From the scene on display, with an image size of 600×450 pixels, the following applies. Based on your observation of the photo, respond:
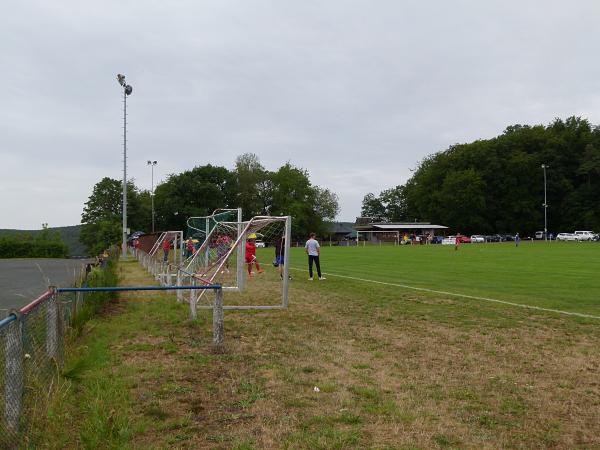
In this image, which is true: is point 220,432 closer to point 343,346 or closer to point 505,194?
point 343,346

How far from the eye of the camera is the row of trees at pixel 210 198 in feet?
306

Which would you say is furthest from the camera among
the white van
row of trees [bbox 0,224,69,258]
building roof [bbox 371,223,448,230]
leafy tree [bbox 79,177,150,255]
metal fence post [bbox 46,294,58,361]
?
building roof [bbox 371,223,448,230]

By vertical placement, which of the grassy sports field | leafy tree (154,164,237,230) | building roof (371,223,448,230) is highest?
leafy tree (154,164,237,230)

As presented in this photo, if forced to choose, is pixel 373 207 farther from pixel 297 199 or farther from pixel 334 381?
pixel 334 381

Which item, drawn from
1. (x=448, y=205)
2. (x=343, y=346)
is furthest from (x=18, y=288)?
(x=448, y=205)

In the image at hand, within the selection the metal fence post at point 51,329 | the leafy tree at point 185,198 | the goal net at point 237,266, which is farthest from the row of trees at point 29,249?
the metal fence post at point 51,329

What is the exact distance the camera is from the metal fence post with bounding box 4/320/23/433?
4.23m

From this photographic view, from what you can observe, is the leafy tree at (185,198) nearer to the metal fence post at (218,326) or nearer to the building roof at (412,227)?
the building roof at (412,227)

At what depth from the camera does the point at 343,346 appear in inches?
320

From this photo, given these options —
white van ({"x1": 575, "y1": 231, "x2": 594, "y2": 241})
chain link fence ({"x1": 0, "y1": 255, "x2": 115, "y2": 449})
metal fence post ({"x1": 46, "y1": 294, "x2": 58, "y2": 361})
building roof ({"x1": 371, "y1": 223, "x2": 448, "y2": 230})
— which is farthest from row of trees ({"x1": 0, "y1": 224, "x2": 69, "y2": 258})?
white van ({"x1": 575, "y1": 231, "x2": 594, "y2": 241})

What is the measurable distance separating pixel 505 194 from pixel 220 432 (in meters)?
99.2

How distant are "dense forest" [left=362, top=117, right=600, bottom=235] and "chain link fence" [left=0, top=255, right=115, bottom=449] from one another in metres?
93.6

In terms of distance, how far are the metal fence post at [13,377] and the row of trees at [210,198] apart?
81.9 m

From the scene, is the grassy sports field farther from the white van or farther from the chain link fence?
the white van
